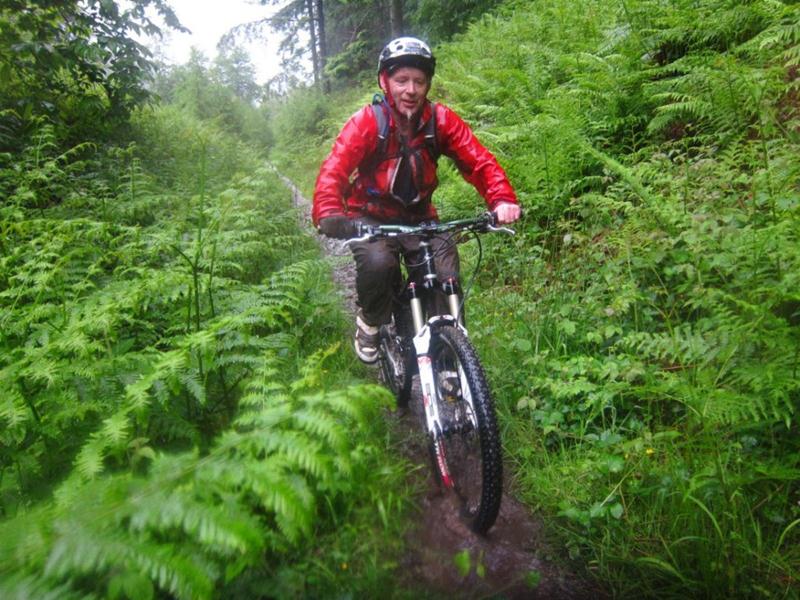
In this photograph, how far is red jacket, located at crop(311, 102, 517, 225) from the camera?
3.09m

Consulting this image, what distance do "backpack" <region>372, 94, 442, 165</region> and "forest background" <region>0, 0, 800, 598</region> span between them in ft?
3.92

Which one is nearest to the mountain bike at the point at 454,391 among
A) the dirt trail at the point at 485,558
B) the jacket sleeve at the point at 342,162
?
the dirt trail at the point at 485,558

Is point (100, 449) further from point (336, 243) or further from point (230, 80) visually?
point (230, 80)

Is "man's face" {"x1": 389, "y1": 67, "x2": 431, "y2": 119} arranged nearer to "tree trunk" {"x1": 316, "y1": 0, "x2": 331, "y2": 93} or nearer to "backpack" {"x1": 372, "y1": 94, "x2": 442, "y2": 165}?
"backpack" {"x1": 372, "y1": 94, "x2": 442, "y2": 165}

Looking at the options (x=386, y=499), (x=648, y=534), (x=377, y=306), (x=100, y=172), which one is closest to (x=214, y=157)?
(x=100, y=172)

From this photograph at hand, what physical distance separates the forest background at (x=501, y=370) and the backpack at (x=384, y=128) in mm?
1193

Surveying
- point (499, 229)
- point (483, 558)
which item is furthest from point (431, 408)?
point (499, 229)

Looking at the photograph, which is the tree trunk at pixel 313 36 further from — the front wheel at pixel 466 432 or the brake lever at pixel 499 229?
the front wheel at pixel 466 432

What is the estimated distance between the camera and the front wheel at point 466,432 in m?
2.20

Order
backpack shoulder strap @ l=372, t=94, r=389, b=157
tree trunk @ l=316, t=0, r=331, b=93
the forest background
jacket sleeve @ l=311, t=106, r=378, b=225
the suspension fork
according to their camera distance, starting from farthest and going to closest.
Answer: tree trunk @ l=316, t=0, r=331, b=93 → backpack shoulder strap @ l=372, t=94, r=389, b=157 → jacket sleeve @ l=311, t=106, r=378, b=225 → the suspension fork → the forest background

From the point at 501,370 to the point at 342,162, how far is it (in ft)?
6.30

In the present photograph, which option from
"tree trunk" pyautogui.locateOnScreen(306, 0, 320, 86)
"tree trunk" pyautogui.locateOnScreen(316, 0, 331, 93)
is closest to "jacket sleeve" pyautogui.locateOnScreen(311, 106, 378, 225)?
"tree trunk" pyautogui.locateOnScreen(316, 0, 331, 93)

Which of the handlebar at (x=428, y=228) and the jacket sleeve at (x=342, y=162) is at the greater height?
→ the jacket sleeve at (x=342, y=162)

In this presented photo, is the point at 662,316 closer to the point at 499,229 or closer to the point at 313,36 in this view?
the point at 499,229
